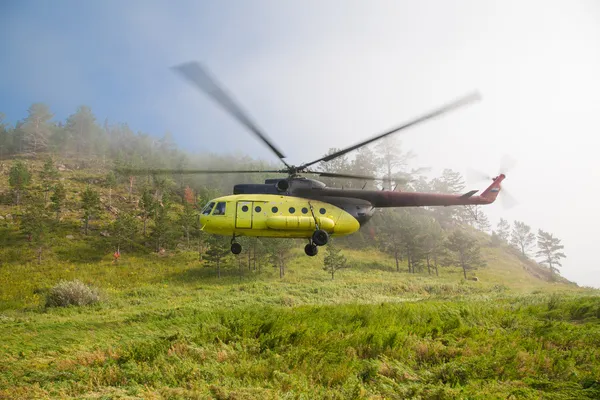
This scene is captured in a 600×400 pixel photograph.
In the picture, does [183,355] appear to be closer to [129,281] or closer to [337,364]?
[337,364]

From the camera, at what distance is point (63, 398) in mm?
6703

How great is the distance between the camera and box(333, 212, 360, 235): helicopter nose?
11.4 metres

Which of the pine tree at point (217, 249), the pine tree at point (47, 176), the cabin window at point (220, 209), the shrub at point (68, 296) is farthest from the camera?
the pine tree at point (47, 176)

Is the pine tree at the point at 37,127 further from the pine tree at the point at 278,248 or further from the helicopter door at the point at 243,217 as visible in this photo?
the helicopter door at the point at 243,217

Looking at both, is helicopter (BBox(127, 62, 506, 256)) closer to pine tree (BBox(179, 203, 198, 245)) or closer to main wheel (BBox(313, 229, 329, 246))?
main wheel (BBox(313, 229, 329, 246))

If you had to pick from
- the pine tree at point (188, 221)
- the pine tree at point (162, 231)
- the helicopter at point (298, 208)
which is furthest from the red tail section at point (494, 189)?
the pine tree at point (162, 231)

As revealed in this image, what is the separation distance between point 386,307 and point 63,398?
36.9 ft

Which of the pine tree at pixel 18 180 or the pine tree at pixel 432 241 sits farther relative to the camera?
the pine tree at pixel 18 180

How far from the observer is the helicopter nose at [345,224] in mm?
11359

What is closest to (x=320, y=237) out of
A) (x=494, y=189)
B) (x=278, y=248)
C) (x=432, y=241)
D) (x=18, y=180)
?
(x=494, y=189)

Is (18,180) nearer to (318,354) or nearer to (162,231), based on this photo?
(162,231)

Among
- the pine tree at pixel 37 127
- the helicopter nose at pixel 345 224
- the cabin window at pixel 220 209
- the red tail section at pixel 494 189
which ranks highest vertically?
the pine tree at pixel 37 127

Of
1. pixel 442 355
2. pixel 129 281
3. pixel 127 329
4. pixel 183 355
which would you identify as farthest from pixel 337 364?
pixel 129 281

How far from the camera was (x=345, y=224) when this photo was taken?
11.5 m
